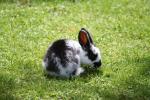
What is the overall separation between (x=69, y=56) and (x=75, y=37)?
280cm

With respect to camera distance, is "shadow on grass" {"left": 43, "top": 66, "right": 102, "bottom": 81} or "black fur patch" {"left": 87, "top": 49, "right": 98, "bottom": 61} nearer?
"shadow on grass" {"left": 43, "top": 66, "right": 102, "bottom": 81}

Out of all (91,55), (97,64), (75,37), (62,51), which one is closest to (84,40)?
(91,55)

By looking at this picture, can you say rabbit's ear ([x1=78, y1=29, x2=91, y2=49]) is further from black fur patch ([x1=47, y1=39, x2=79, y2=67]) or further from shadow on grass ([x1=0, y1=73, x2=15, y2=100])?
shadow on grass ([x1=0, y1=73, x2=15, y2=100])

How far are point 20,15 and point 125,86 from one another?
5259mm

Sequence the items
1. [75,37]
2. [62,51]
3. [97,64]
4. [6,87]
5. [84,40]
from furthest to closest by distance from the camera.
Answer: [75,37] → [97,64] → [84,40] → [62,51] → [6,87]

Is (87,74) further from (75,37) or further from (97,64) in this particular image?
(75,37)

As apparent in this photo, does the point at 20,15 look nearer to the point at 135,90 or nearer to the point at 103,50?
the point at 103,50

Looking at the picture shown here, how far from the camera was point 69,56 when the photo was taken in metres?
9.70

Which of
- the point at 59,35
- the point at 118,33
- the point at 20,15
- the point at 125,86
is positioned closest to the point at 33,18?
the point at 20,15

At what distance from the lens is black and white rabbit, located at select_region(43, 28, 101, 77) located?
31.6ft

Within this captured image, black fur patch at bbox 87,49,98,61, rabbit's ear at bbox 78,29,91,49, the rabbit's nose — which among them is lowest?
the rabbit's nose

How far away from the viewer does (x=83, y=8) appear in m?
14.8

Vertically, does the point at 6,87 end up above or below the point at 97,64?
below

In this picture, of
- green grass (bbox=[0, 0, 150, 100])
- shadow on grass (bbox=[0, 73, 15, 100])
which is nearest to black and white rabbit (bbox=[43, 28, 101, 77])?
green grass (bbox=[0, 0, 150, 100])
